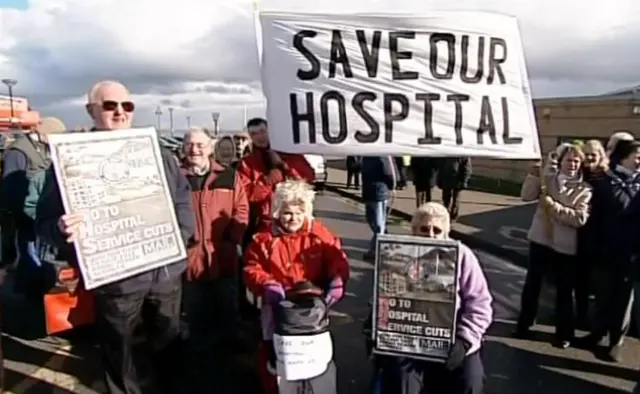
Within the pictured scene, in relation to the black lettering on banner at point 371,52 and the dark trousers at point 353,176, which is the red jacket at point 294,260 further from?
A: the dark trousers at point 353,176

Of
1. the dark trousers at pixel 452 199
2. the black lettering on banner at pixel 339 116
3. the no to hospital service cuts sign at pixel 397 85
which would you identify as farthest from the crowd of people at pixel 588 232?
the dark trousers at pixel 452 199

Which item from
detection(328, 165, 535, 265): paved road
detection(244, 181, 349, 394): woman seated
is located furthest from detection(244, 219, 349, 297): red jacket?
detection(328, 165, 535, 265): paved road

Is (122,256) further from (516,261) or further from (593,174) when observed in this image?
(516,261)

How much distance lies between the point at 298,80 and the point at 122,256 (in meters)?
1.33

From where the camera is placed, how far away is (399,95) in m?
3.70

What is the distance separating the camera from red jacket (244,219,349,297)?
385cm

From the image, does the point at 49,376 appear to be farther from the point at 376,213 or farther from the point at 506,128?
the point at 376,213

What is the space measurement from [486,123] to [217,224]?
6.76ft

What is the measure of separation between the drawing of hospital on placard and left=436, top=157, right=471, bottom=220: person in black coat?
907 cm

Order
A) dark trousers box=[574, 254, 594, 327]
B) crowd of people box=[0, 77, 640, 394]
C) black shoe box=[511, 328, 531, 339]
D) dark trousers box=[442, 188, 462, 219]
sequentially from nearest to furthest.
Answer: crowd of people box=[0, 77, 640, 394] → dark trousers box=[574, 254, 594, 327] → black shoe box=[511, 328, 531, 339] → dark trousers box=[442, 188, 462, 219]

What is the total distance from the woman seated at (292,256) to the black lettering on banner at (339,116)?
0.42 m

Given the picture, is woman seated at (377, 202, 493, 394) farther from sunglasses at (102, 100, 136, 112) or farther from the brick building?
the brick building

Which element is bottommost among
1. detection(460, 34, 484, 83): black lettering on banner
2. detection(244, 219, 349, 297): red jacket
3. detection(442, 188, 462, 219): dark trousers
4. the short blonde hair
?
detection(442, 188, 462, 219): dark trousers

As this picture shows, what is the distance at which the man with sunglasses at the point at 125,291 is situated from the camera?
3.41 meters
